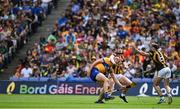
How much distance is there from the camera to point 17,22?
41.1 meters

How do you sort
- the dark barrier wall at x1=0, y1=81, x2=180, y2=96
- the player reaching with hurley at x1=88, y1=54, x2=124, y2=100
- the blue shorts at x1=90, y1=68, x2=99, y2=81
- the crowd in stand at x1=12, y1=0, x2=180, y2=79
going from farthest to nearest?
the crowd in stand at x1=12, y1=0, x2=180, y2=79
the dark barrier wall at x1=0, y1=81, x2=180, y2=96
the blue shorts at x1=90, y1=68, x2=99, y2=81
the player reaching with hurley at x1=88, y1=54, x2=124, y2=100

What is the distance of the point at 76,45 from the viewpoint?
37312 millimetres

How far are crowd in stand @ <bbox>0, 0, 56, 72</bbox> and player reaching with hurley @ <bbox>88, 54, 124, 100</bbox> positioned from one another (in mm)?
14185

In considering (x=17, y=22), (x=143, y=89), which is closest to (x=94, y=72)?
(x=143, y=89)

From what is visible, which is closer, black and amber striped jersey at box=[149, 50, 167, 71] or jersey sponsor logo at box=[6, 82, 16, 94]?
black and amber striped jersey at box=[149, 50, 167, 71]

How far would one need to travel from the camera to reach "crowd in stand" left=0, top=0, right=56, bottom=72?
1545 inches

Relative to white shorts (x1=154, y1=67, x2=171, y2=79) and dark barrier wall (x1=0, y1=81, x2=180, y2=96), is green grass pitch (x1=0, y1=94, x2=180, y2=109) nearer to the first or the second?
white shorts (x1=154, y1=67, x2=171, y2=79)

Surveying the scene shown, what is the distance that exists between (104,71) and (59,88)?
372 inches

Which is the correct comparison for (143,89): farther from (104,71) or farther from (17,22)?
(17,22)

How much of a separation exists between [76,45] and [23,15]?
5.56m

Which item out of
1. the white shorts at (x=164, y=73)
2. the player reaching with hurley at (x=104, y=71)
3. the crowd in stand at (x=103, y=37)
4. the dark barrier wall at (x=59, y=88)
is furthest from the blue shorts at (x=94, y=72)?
the crowd in stand at (x=103, y=37)

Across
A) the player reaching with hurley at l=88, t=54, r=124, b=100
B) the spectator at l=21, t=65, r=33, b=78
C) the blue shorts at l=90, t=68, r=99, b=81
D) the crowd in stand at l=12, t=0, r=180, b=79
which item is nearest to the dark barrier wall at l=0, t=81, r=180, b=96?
the crowd in stand at l=12, t=0, r=180, b=79

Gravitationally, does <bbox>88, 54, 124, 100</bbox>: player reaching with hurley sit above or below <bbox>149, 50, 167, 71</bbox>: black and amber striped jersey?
below

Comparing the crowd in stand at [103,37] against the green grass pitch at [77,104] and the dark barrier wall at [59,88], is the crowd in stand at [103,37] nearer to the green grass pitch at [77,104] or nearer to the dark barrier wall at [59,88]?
the dark barrier wall at [59,88]
